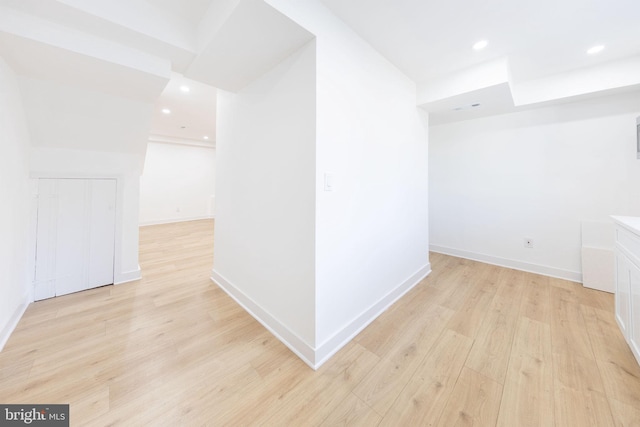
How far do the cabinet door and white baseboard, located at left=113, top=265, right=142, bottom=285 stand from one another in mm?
4384

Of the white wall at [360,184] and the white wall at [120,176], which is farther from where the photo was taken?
the white wall at [120,176]

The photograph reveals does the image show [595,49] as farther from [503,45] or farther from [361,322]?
[361,322]

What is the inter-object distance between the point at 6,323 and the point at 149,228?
4575mm

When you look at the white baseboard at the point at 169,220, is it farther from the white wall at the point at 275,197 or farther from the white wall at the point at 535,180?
the white wall at the point at 535,180

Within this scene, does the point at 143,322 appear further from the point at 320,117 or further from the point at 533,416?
the point at 533,416

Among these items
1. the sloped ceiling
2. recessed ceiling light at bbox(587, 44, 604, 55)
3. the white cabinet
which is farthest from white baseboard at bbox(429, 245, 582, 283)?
recessed ceiling light at bbox(587, 44, 604, 55)

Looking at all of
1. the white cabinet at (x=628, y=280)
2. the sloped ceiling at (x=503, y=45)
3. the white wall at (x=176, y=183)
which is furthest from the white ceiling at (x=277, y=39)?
the white wall at (x=176, y=183)

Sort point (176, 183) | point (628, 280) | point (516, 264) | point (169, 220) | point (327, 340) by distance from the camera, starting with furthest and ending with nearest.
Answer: point (176, 183) < point (169, 220) < point (516, 264) < point (327, 340) < point (628, 280)

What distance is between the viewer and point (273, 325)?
5.91 ft

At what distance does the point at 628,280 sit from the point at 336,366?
1.95 metres

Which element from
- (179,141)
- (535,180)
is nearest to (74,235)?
(179,141)

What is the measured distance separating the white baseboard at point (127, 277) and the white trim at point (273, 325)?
1114mm

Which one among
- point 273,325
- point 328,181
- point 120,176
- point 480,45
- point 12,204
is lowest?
point 273,325

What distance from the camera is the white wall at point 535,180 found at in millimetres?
2496
